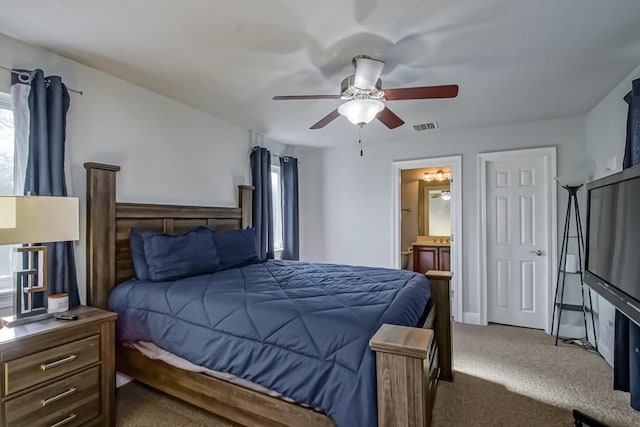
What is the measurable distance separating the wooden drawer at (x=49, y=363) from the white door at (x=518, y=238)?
4.26 meters

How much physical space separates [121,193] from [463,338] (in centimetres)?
381

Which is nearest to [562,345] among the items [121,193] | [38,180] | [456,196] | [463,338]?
[463,338]

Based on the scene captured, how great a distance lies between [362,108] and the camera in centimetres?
237

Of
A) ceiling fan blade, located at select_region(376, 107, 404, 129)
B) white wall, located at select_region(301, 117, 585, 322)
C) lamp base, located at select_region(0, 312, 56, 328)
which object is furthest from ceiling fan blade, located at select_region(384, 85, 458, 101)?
Answer: lamp base, located at select_region(0, 312, 56, 328)

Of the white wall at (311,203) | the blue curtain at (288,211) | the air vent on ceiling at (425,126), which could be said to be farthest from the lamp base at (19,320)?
the air vent on ceiling at (425,126)

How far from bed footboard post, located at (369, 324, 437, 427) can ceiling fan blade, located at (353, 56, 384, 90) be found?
1.70m

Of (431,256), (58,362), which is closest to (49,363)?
(58,362)

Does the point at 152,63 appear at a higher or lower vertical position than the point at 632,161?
higher

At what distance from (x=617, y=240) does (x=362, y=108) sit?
178cm

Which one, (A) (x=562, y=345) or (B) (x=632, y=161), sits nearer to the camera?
(B) (x=632, y=161)

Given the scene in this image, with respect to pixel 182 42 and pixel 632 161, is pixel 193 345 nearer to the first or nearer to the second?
pixel 182 42

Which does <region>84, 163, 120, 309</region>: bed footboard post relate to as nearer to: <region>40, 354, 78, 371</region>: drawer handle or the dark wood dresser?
<region>40, 354, 78, 371</region>: drawer handle

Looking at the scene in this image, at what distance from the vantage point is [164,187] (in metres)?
3.17

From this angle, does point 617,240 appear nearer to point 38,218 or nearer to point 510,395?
point 510,395
